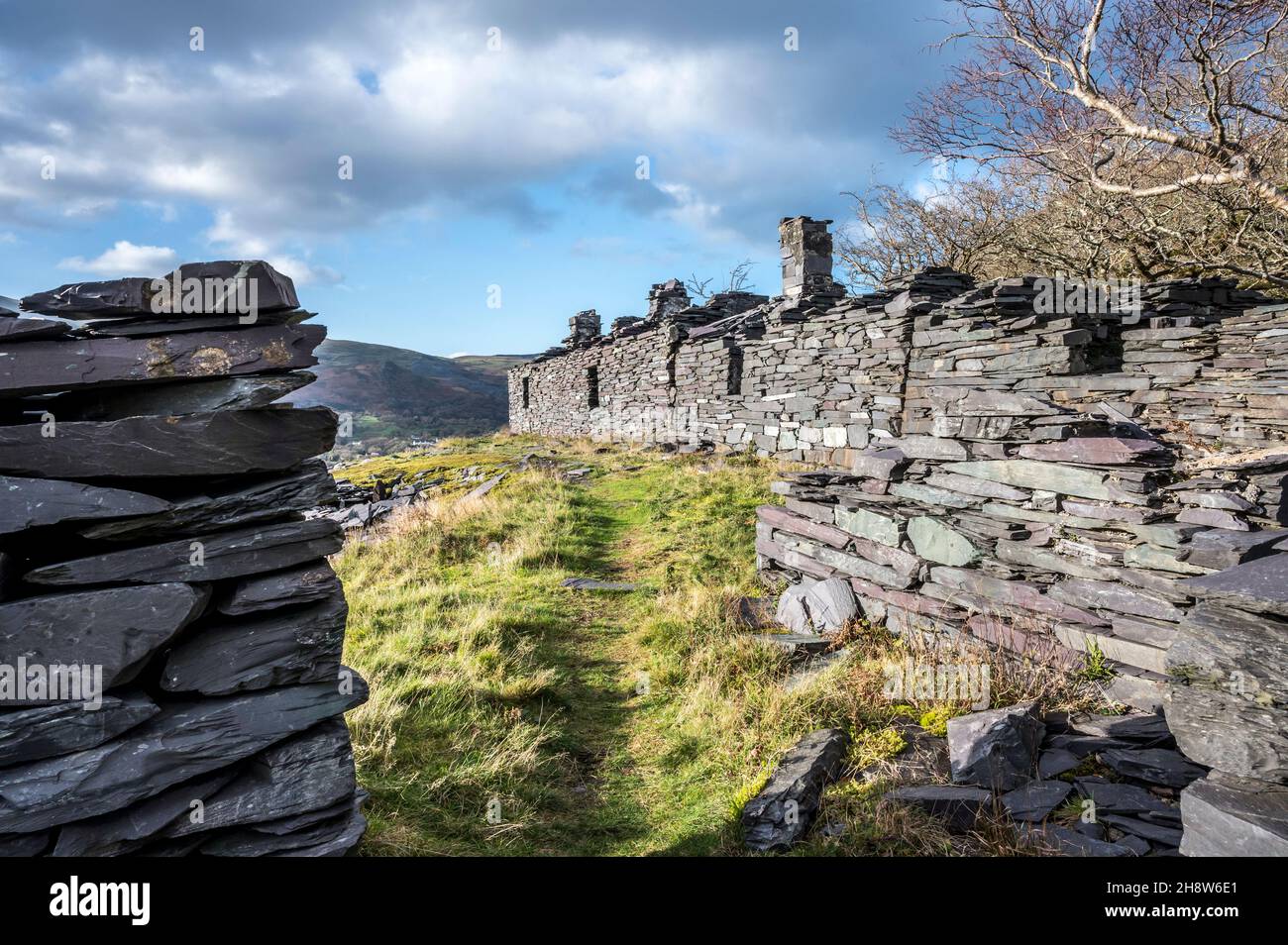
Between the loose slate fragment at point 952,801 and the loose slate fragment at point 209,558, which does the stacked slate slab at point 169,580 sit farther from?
the loose slate fragment at point 952,801

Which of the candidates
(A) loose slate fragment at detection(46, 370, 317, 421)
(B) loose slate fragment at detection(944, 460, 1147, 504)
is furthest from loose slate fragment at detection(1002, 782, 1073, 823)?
(A) loose slate fragment at detection(46, 370, 317, 421)

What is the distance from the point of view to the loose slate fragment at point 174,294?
3162 mm

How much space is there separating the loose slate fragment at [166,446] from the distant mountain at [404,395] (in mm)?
36786

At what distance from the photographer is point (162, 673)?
3297 millimetres

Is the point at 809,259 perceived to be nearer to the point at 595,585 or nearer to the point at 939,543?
the point at 595,585

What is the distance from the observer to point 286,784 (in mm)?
3424

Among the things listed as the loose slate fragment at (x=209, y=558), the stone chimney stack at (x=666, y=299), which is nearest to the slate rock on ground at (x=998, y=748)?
the loose slate fragment at (x=209, y=558)

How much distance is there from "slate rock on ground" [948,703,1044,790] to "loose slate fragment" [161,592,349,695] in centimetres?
352

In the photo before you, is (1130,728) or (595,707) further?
(595,707)

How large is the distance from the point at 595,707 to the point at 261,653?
3.10m

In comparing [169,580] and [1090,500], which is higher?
[1090,500]

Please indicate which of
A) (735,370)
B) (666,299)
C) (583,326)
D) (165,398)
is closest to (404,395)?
(583,326)

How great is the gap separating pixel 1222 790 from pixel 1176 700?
38 cm

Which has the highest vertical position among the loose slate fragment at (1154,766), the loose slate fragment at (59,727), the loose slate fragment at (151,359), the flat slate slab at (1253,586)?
the loose slate fragment at (151,359)
